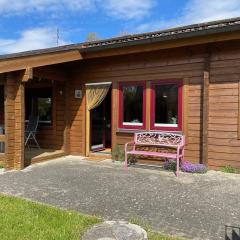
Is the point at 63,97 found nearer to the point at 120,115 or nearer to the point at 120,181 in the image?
the point at 120,115

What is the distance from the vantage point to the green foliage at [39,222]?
4188mm

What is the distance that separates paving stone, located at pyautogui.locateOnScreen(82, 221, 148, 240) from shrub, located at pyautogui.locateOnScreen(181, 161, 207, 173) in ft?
12.0

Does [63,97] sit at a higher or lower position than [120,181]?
higher

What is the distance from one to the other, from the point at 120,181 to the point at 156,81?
118 inches

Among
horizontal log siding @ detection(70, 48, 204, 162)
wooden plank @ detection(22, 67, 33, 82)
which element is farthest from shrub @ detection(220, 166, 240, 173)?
wooden plank @ detection(22, 67, 33, 82)

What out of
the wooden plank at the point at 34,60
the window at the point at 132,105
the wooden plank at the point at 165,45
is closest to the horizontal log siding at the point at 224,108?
the wooden plank at the point at 165,45

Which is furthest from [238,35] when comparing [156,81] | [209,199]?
[209,199]

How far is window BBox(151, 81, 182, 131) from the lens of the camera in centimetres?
848

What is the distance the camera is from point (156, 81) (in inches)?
345

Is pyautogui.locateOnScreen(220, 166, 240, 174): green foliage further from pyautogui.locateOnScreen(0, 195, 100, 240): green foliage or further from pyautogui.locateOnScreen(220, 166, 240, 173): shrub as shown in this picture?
pyautogui.locateOnScreen(0, 195, 100, 240): green foliage

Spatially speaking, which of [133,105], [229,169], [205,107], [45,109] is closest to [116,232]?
[229,169]

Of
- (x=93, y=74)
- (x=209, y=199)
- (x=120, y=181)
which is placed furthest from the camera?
(x=93, y=74)

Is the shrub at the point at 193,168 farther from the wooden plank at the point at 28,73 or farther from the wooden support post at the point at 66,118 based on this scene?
the wooden plank at the point at 28,73

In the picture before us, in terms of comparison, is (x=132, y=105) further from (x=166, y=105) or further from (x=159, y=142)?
(x=159, y=142)
